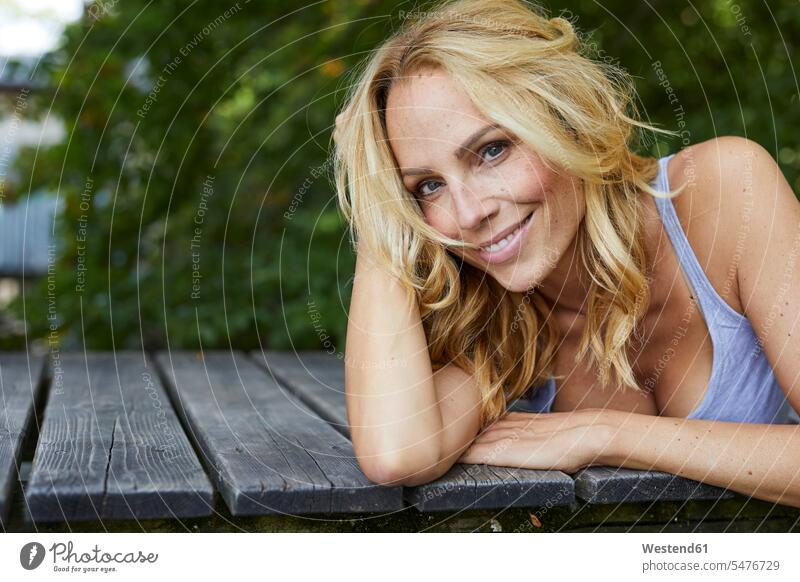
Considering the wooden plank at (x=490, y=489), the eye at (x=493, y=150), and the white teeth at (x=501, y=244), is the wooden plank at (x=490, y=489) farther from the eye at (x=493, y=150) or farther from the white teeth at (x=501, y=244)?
the eye at (x=493, y=150)

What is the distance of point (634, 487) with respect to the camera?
1513 mm

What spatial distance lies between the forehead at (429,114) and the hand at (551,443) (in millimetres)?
538

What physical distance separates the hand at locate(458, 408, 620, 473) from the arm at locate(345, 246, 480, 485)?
49 millimetres

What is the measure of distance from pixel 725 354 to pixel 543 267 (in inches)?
16.8

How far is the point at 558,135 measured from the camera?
63.9 inches

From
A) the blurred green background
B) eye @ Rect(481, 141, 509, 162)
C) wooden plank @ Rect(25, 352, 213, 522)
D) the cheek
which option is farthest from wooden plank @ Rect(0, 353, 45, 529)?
eye @ Rect(481, 141, 509, 162)

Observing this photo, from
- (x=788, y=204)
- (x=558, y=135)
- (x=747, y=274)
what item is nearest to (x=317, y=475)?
(x=558, y=135)

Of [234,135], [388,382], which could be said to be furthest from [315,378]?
[234,135]

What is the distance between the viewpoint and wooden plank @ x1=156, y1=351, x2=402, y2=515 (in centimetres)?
141

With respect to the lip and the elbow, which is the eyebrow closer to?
the lip

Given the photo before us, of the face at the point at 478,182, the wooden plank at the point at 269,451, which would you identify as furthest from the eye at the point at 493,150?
the wooden plank at the point at 269,451
